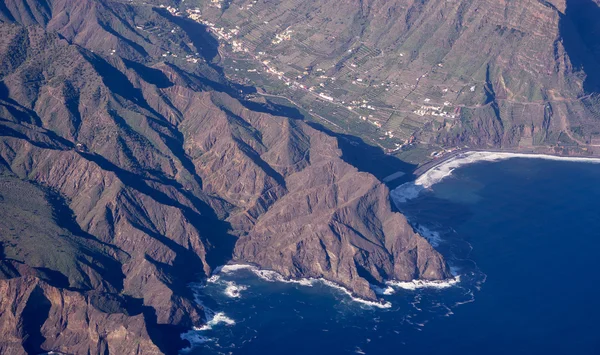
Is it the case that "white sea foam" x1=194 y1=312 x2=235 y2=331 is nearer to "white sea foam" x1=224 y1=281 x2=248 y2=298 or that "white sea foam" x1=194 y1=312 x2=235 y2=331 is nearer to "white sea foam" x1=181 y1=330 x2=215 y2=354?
"white sea foam" x1=181 y1=330 x2=215 y2=354

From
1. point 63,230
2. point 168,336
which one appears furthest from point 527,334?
point 63,230

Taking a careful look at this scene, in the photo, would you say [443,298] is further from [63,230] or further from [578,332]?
[63,230]

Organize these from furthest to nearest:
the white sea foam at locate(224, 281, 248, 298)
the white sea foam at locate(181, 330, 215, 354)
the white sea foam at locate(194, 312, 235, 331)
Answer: the white sea foam at locate(224, 281, 248, 298)
the white sea foam at locate(194, 312, 235, 331)
the white sea foam at locate(181, 330, 215, 354)

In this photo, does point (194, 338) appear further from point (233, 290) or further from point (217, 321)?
point (233, 290)

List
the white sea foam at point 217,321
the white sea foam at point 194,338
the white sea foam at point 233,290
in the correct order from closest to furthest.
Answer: the white sea foam at point 194,338, the white sea foam at point 217,321, the white sea foam at point 233,290

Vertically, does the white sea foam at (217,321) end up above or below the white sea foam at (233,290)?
below

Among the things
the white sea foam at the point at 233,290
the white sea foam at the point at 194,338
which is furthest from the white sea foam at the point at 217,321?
the white sea foam at the point at 233,290

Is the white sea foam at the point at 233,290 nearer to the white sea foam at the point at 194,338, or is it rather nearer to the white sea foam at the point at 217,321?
the white sea foam at the point at 217,321

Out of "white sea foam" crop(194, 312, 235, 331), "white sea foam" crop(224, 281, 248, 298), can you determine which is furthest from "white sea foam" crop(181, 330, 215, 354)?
"white sea foam" crop(224, 281, 248, 298)
